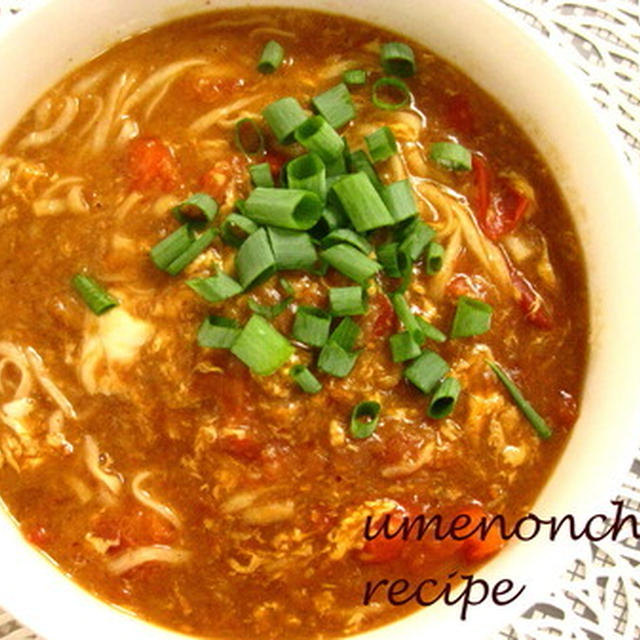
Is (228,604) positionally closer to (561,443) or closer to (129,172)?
(561,443)

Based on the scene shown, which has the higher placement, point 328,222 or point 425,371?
point 328,222

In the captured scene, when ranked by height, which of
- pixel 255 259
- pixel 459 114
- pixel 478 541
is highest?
pixel 459 114

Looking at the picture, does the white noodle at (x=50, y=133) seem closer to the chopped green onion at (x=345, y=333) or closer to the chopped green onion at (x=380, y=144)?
the chopped green onion at (x=380, y=144)

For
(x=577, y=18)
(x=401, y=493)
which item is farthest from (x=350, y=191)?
(x=577, y=18)

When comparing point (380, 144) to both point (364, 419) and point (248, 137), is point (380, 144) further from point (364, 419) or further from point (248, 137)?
point (364, 419)

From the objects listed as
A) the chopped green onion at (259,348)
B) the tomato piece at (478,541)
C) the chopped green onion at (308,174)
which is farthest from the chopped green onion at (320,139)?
the tomato piece at (478,541)

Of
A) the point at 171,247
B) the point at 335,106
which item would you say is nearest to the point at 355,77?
the point at 335,106

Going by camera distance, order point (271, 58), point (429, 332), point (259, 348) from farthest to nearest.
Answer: point (271, 58) < point (429, 332) < point (259, 348)
